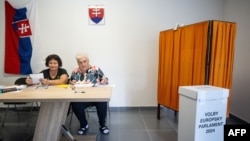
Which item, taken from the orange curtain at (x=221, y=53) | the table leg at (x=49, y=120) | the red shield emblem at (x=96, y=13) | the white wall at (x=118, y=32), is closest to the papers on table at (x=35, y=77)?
the table leg at (x=49, y=120)

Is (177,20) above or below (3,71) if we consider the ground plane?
above

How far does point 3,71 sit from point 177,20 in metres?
3.31

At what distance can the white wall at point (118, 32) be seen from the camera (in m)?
3.44

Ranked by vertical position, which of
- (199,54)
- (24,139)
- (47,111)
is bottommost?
(24,139)

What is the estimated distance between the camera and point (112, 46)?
139 inches

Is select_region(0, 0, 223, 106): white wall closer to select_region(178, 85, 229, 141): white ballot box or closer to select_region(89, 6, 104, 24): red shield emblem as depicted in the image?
select_region(89, 6, 104, 24): red shield emblem

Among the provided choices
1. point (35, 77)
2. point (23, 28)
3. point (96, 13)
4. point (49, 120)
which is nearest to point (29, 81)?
point (35, 77)

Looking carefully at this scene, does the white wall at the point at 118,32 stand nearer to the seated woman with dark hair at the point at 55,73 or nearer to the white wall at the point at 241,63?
the white wall at the point at 241,63

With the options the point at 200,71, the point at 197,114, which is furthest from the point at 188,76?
the point at 197,114

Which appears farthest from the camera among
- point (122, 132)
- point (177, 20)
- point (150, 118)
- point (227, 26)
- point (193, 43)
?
point (177, 20)

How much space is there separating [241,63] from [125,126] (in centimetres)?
202

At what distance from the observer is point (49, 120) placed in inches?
76.3

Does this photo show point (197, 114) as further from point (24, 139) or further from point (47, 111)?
point (24, 139)

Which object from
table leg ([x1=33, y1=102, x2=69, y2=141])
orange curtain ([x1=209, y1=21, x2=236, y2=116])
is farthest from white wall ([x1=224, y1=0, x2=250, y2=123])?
table leg ([x1=33, y1=102, x2=69, y2=141])
